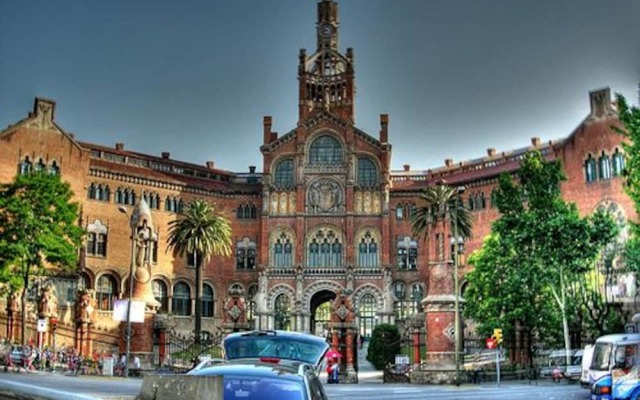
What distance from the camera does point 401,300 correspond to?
74812 millimetres

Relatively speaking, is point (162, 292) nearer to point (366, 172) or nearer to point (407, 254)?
point (366, 172)

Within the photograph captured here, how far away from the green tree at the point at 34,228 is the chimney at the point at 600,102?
37.8 meters

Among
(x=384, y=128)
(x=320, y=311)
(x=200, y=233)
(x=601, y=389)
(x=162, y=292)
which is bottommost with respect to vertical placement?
(x=601, y=389)

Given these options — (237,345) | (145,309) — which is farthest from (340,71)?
(237,345)

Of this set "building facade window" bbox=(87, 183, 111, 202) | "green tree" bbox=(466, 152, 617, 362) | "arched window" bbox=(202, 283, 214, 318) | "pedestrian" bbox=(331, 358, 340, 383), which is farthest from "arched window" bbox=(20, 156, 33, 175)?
"green tree" bbox=(466, 152, 617, 362)

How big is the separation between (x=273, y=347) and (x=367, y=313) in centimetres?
5911

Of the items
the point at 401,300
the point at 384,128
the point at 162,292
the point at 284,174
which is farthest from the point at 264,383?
the point at 384,128

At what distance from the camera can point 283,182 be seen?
7706 cm

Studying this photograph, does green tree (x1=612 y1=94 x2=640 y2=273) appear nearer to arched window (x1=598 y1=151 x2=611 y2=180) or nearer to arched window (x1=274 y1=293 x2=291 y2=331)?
arched window (x1=598 y1=151 x2=611 y2=180)

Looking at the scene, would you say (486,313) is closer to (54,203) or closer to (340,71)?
(54,203)

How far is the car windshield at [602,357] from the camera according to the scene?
2492 centimetres

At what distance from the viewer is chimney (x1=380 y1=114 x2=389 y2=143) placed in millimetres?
77312

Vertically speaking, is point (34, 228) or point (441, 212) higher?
point (34, 228)

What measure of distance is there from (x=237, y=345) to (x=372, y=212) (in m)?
61.1
